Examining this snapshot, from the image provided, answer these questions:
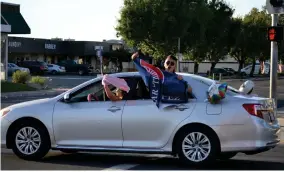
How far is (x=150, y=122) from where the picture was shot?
822 cm

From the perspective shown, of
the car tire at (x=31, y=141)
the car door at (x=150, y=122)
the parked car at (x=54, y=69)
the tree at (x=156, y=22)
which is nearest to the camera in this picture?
the car door at (x=150, y=122)

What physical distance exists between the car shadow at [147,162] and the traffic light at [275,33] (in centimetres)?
586

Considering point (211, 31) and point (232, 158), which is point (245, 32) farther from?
point (232, 158)

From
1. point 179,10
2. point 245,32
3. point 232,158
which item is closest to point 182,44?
point 179,10

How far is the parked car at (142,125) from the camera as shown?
796 centimetres

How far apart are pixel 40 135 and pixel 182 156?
248 centimetres

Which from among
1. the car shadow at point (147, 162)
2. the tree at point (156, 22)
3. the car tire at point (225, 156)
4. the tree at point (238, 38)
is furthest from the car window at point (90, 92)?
the tree at point (238, 38)

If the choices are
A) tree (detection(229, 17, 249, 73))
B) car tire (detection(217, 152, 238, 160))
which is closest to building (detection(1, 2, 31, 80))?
tree (detection(229, 17, 249, 73))

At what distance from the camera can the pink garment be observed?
851 centimetres

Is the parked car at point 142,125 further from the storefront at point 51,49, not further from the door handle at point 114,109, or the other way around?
the storefront at point 51,49

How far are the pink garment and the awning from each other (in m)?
32.6

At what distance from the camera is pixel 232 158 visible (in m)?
9.16

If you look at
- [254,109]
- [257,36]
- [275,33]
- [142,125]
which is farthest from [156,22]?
[254,109]

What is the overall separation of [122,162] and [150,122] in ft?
3.21
